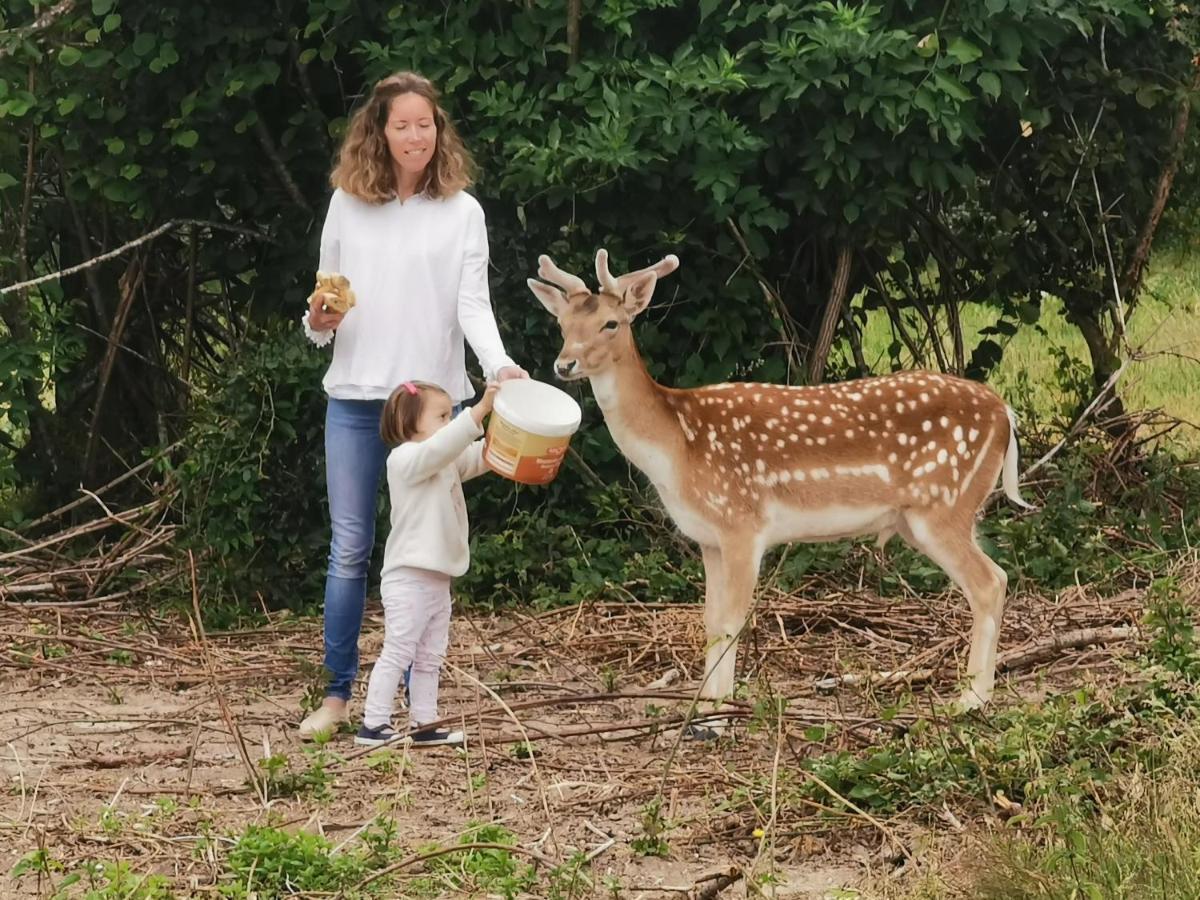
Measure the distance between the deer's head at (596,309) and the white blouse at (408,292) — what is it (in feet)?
0.96

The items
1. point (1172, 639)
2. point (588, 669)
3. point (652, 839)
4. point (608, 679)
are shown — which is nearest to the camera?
point (652, 839)

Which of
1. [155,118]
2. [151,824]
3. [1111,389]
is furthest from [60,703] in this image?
[1111,389]

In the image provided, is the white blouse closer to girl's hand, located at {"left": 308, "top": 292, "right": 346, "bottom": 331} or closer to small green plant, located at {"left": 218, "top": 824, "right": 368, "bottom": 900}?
girl's hand, located at {"left": 308, "top": 292, "right": 346, "bottom": 331}

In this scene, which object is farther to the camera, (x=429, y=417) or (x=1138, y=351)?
(x=1138, y=351)

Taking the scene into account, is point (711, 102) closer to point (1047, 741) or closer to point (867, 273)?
point (867, 273)

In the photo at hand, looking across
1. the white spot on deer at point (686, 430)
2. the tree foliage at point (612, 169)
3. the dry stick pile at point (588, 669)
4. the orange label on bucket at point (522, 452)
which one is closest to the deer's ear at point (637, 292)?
the white spot on deer at point (686, 430)

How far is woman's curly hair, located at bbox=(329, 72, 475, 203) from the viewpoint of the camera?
612 cm

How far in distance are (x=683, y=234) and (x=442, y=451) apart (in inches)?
103

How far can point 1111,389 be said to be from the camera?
29.5 feet

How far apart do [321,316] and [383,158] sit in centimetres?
55

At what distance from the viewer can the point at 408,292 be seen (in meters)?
6.04

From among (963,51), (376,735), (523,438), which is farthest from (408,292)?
(963,51)

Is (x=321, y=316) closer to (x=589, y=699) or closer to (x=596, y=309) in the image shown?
(x=596, y=309)

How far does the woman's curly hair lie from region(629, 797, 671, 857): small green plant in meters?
2.10
